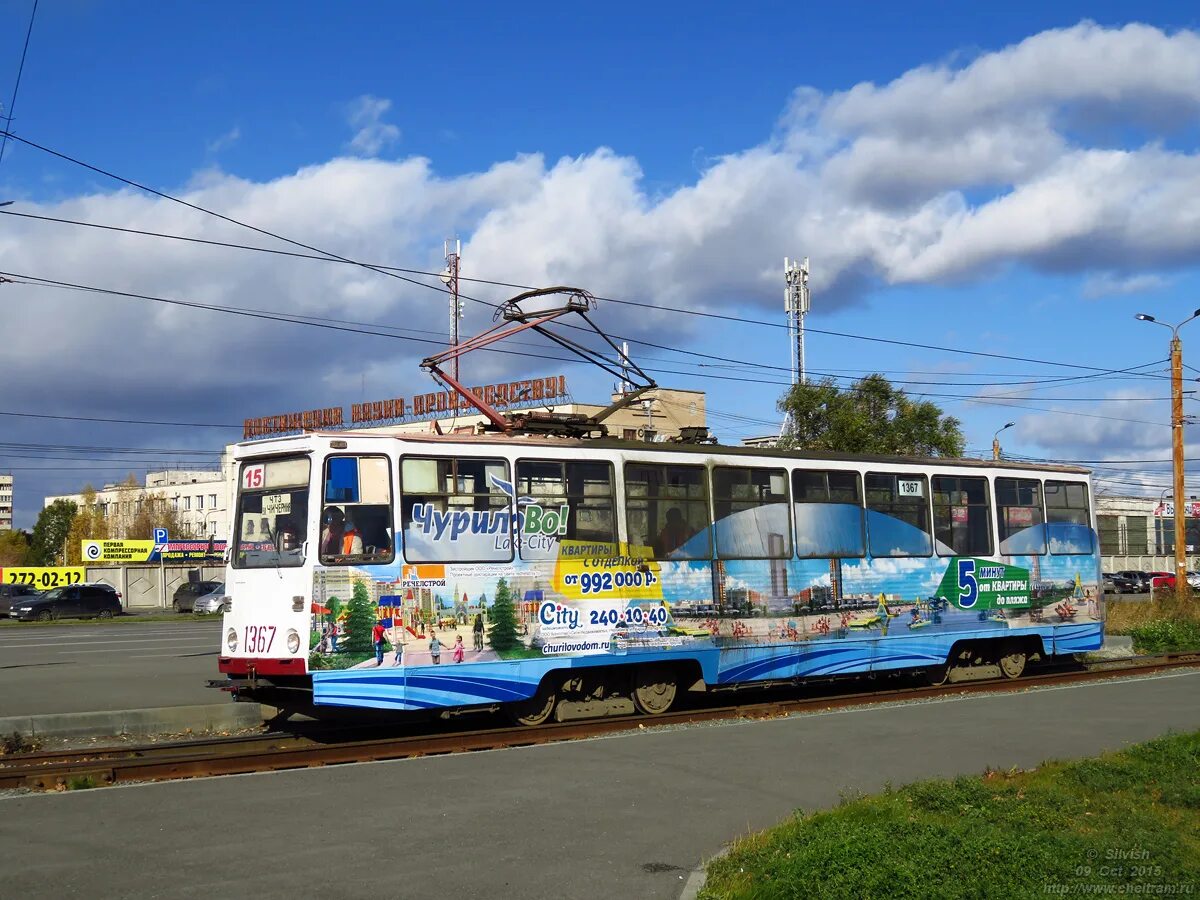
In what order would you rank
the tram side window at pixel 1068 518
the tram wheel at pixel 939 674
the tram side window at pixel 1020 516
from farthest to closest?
1. the tram side window at pixel 1068 518
2. the tram side window at pixel 1020 516
3. the tram wheel at pixel 939 674

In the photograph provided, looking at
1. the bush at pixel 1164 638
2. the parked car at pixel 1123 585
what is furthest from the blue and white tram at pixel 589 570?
the parked car at pixel 1123 585

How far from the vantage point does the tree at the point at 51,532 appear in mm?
111188

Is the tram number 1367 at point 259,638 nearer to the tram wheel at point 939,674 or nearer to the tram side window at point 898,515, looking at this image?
the tram side window at point 898,515

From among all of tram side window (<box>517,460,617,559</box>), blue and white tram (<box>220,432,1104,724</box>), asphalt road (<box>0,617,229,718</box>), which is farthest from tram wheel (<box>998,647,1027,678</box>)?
asphalt road (<box>0,617,229,718</box>)

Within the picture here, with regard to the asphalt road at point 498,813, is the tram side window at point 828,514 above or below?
above

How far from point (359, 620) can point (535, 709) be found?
8.95 ft

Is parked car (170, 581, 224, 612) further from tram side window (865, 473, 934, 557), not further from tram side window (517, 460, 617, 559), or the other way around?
tram side window (517, 460, 617, 559)

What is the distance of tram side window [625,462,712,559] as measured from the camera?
48.1 ft

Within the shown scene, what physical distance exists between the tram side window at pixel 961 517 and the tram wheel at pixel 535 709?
7006mm

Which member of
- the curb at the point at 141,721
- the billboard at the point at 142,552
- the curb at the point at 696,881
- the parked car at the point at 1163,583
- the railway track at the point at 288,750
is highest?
the billboard at the point at 142,552

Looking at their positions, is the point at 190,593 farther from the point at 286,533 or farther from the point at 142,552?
the point at 286,533

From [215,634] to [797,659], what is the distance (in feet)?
77.9

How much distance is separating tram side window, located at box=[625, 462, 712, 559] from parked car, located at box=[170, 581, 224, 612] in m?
46.4

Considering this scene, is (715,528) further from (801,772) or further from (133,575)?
(133,575)
